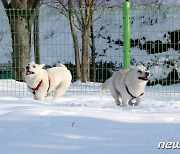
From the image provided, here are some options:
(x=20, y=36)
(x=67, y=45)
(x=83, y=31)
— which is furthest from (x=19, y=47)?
(x=83, y=31)

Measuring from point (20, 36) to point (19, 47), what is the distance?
10.1 inches

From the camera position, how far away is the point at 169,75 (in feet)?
40.7

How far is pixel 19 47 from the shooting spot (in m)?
10.2

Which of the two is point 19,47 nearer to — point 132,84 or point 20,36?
point 20,36

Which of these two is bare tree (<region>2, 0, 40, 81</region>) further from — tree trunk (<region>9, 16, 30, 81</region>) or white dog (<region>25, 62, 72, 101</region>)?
white dog (<region>25, 62, 72, 101</region>)

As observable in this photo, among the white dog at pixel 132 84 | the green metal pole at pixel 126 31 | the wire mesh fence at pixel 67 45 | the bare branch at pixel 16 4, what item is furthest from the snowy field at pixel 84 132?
the bare branch at pixel 16 4

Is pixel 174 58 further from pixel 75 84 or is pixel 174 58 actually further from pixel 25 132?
pixel 25 132

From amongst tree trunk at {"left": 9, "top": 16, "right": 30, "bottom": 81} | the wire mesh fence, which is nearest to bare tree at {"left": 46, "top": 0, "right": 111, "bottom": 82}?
the wire mesh fence

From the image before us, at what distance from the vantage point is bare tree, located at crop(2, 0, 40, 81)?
9.98m

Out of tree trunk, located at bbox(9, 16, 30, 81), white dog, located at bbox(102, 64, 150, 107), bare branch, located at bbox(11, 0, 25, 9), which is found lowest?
white dog, located at bbox(102, 64, 150, 107)

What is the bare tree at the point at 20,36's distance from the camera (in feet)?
32.8

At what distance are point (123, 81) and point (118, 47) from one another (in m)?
3.54

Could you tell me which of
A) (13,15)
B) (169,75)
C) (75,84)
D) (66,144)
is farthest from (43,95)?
(169,75)

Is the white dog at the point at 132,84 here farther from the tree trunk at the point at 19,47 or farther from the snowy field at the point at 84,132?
the tree trunk at the point at 19,47
